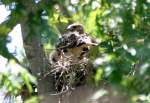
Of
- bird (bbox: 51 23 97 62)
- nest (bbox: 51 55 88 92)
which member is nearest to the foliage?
nest (bbox: 51 55 88 92)

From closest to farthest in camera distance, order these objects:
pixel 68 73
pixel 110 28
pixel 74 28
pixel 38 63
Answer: pixel 110 28 → pixel 38 63 → pixel 68 73 → pixel 74 28

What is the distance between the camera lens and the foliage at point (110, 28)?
242 cm

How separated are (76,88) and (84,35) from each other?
0.86m

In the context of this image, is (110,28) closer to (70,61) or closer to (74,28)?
(70,61)

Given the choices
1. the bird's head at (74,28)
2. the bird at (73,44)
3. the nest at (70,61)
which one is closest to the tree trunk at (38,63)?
the nest at (70,61)

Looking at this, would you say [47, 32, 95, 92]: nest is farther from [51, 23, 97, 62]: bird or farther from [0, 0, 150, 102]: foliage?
[0, 0, 150, 102]: foliage

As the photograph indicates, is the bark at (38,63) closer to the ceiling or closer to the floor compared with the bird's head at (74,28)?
closer to the floor

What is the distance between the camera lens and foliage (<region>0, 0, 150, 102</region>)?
2416 millimetres

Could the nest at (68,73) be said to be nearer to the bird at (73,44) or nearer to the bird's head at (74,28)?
the bird at (73,44)

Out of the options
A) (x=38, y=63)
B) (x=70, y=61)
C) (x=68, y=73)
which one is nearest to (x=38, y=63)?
(x=38, y=63)

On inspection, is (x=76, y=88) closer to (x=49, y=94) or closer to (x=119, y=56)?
(x=49, y=94)

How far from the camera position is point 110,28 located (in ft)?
9.83

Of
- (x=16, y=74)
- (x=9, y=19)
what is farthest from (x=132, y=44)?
(x=9, y=19)

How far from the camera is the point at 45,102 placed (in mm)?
4570
